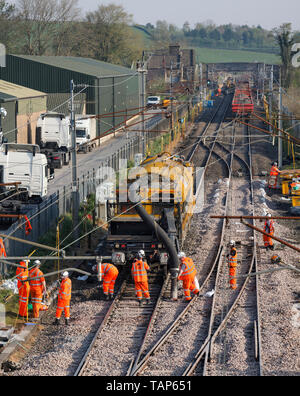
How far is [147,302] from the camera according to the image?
57.4 feet

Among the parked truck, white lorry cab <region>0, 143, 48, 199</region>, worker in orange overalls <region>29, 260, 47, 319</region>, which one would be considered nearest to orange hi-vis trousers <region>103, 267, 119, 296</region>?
worker in orange overalls <region>29, 260, 47, 319</region>

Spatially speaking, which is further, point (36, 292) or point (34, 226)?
point (34, 226)

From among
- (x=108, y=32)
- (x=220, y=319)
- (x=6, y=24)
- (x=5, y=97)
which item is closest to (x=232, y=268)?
(x=220, y=319)

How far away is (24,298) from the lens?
53.9ft

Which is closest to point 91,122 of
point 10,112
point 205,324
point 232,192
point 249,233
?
point 10,112

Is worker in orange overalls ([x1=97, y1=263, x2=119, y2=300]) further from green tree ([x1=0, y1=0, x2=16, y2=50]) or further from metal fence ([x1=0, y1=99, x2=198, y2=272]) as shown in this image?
green tree ([x1=0, y1=0, x2=16, y2=50])

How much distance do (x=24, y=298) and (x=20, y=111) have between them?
2563 centimetres

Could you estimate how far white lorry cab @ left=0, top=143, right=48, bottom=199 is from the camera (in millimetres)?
28422

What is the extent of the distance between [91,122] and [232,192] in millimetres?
19656

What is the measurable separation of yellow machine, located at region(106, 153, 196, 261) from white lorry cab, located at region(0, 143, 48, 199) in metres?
8.30

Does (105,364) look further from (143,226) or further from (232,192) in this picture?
(232,192)

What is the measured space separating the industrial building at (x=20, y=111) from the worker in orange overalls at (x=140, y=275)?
2064 centimetres

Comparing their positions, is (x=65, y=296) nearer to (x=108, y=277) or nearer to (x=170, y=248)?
(x=108, y=277)

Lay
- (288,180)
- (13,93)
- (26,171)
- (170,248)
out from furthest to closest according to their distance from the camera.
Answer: (13,93), (288,180), (26,171), (170,248)
